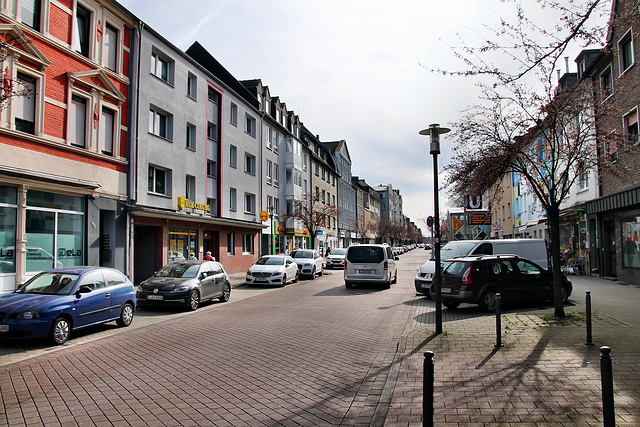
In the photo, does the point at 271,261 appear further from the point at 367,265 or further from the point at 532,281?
the point at 532,281

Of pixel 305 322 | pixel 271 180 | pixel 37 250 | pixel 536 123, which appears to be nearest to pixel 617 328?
pixel 536 123

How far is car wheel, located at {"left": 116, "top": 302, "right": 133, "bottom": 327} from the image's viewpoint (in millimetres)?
10334

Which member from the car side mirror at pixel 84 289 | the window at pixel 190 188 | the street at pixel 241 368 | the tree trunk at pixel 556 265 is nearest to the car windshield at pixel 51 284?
the car side mirror at pixel 84 289

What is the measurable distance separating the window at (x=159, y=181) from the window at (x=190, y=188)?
1959 millimetres

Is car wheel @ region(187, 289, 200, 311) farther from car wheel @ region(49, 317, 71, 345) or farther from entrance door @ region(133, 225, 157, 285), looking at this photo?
entrance door @ region(133, 225, 157, 285)

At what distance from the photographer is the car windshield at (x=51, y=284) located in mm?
9008

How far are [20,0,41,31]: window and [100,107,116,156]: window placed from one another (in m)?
3.71

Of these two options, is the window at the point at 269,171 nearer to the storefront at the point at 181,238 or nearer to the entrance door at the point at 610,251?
the storefront at the point at 181,238

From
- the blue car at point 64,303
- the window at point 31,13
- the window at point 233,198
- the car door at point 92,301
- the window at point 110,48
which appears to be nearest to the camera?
the blue car at point 64,303

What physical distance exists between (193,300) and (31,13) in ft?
34.5

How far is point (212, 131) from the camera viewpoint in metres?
27.4

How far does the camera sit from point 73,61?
1619cm

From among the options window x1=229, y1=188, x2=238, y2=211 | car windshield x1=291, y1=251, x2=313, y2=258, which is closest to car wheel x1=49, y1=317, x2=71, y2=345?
car windshield x1=291, y1=251, x2=313, y2=258

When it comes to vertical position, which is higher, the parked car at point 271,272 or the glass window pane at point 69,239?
A: the glass window pane at point 69,239
